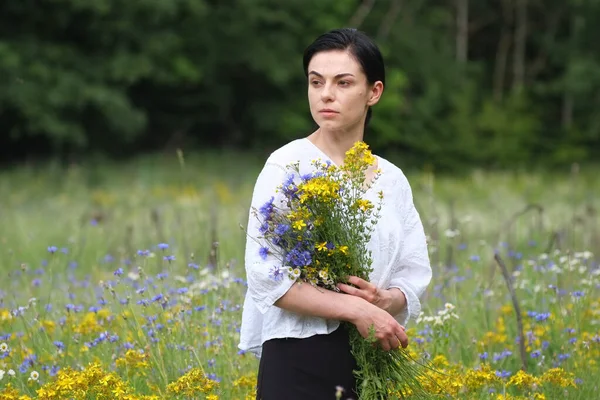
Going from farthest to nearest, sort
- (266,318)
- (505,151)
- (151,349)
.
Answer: (505,151)
(151,349)
(266,318)

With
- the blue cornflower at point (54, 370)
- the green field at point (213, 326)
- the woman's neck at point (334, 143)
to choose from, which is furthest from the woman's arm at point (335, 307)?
the blue cornflower at point (54, 370)

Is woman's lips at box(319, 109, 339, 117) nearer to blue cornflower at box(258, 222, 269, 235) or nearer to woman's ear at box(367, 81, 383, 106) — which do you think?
woman's ear at box(367, 81, 383, 106)

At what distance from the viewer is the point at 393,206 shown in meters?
3.08

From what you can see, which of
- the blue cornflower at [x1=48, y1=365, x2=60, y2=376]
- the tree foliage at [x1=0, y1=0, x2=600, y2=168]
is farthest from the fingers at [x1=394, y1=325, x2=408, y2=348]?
the tree foliage at [x1=0, y1=0, x2=600, y2=168]

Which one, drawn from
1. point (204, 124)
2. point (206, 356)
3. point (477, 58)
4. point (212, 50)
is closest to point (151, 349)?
point (206, 356)

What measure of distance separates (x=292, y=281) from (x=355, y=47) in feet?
2.46

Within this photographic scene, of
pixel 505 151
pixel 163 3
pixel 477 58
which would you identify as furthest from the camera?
pixel 477 58

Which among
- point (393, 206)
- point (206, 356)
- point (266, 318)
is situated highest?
point (393, 206)

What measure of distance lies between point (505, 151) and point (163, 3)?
9.83 m

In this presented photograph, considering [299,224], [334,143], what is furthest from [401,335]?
[334,143]

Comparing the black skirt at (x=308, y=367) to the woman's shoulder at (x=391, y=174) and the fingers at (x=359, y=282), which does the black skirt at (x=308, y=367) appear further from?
the woman's shoulder at (x=391, y=174)

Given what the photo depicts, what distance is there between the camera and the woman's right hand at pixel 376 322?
283cm

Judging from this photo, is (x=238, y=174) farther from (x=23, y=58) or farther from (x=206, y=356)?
(x=206, y=356)

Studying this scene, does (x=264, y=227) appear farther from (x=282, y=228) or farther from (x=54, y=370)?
(x=54, y=370)
